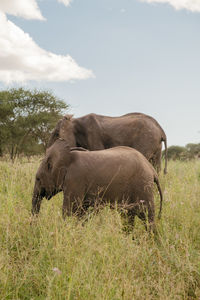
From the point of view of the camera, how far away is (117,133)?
6.72m

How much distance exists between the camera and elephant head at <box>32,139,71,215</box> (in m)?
4.40

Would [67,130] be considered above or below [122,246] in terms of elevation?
above

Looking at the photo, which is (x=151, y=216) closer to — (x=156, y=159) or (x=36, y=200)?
(x=36, y=200)

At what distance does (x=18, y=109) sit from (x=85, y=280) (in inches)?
993

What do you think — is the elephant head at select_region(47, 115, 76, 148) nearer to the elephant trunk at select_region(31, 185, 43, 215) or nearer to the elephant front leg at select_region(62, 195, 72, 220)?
the elephant trunk at select_region(31, 185, 43, 215)

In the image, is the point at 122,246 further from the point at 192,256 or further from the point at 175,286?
the point at 192,256

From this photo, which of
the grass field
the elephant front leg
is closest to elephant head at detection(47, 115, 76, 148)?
the elephant front leg

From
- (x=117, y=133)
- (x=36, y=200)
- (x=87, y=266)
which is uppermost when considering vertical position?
(x=117, y=133)

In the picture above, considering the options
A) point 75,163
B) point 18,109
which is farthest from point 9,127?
point 75,163

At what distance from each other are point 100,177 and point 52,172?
2.17 ft

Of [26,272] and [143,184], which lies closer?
[26,272]

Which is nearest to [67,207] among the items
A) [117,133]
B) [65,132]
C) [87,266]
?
[87,266]

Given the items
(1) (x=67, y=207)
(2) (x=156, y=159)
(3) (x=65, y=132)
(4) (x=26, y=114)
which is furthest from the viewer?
(4) (x=26, y=114)

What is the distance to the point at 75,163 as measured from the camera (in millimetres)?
4324
